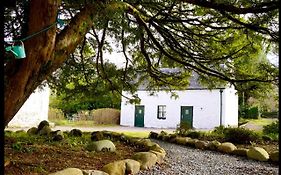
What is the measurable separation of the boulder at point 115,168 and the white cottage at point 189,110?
1516cm

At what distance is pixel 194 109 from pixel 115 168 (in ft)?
56.5

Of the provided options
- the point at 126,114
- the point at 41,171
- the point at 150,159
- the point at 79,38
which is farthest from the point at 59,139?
the point at 126,114

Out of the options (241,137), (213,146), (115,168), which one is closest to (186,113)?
(241,137)

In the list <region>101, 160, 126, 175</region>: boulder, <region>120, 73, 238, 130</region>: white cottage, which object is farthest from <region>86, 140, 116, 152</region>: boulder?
<region>120, 73, 238, 130</region>: white cottage

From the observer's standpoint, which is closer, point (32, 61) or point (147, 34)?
point (32, 61)

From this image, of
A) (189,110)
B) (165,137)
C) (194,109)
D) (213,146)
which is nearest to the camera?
(213,146)

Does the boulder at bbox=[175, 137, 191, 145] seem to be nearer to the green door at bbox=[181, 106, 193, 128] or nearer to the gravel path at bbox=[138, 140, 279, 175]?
the gravel path at bbox=[138, 140, 279, 175]

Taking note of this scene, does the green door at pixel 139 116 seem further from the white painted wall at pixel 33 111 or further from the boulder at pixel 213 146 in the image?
the boulder at pixel 213 146

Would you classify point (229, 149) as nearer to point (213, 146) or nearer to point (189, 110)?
point (213, 146)

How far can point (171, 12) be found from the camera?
5.57m

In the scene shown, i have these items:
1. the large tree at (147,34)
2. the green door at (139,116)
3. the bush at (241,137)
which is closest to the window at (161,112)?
the green door at (139,116)

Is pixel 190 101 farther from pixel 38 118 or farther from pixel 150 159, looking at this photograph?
pixel 150 159

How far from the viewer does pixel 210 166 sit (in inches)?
230

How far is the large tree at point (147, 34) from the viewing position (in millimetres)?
2799
